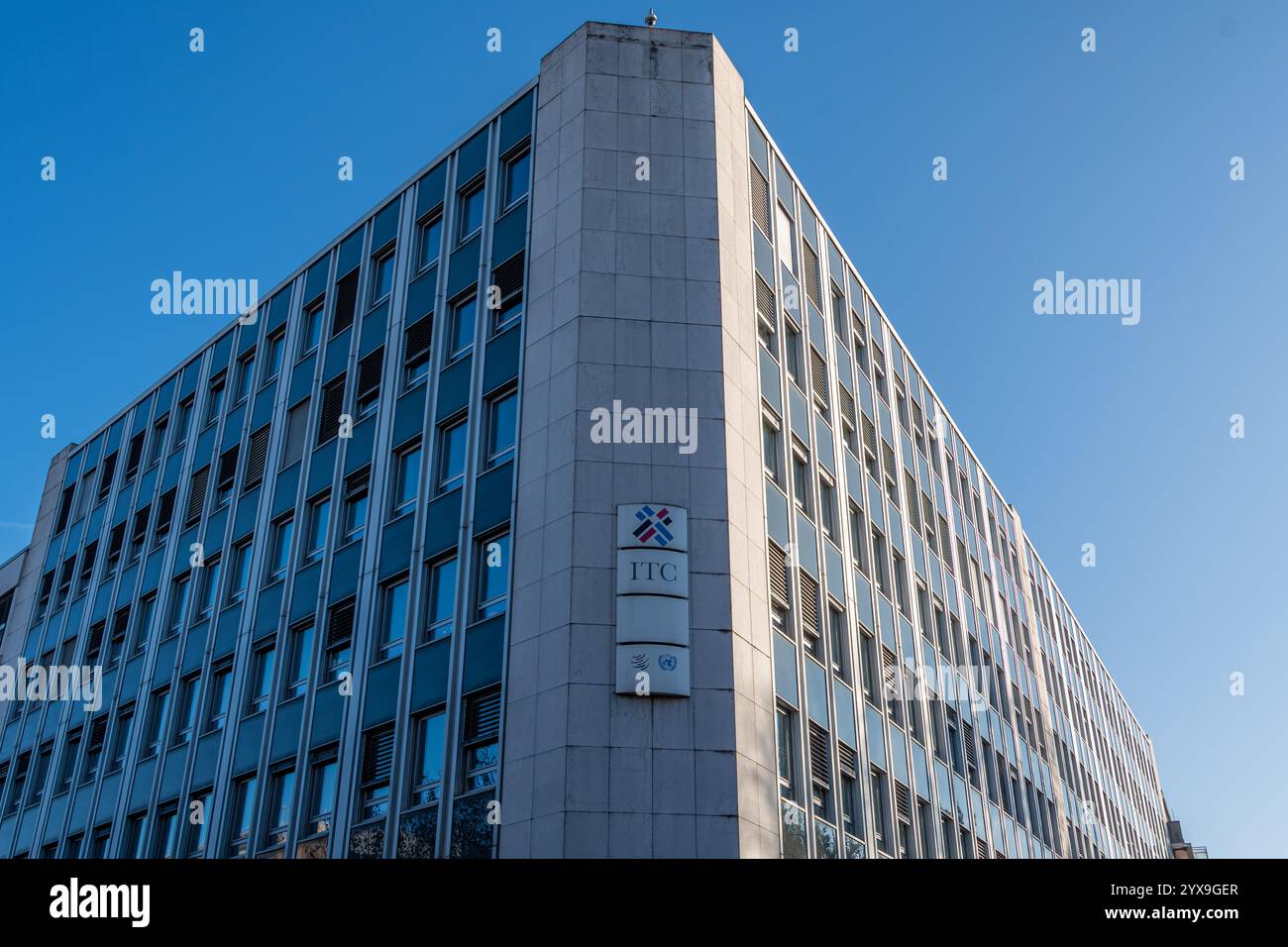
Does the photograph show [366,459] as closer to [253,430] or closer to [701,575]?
[253,430]

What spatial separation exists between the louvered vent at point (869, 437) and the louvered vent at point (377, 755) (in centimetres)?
1539

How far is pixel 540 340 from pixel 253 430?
12.4m

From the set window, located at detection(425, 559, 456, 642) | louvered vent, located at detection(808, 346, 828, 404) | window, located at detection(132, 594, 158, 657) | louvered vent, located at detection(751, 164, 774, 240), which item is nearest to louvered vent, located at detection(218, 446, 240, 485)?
window, located at detection(132, 594, 158, 657)

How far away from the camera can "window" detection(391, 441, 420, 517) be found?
85.0ft

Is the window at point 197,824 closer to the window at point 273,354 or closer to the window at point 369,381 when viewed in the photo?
the window at point 369,381

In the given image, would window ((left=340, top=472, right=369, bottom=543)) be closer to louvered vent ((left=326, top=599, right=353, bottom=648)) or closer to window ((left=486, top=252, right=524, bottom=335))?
louvered vent ((left=326, top=599, right=353, bottom=648))

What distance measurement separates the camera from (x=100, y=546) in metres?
38.1

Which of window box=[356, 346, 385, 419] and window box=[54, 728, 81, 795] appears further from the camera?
window box=[54, 728, 81, 795]

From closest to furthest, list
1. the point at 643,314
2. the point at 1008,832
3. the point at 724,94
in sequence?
the point at 643,314 → the point at 724,94 → the point at 1008,832

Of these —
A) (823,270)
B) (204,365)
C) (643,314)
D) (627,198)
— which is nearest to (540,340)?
(643,314)

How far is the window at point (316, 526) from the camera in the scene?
2803 centimetres

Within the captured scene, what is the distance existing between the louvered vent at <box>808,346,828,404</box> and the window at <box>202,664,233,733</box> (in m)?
15.5

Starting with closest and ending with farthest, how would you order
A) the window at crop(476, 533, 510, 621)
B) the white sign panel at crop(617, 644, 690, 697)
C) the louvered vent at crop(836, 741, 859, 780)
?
the white sign panel at crop(617, 644, 690, 697)
the window at crop(476, 533, 510, 621)
the louvered vent at crop(836, 741, 859, 780)
